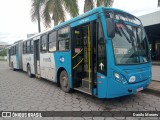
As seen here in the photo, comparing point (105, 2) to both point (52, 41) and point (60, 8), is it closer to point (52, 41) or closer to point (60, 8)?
point (60, 8)

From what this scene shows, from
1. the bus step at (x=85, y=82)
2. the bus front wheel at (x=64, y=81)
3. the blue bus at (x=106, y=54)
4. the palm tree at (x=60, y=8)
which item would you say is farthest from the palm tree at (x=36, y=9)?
the bus step at (x=85, y=82)

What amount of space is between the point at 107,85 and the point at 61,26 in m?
3.43

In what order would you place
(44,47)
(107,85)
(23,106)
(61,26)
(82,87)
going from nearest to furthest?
1. (107,85)
2. (23,106)
3. (82,87)
4. (61,26)
5. (44,47)

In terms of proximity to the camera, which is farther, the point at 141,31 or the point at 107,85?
the point at 141,31

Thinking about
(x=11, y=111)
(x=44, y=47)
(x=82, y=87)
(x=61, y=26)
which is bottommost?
(x=11, y=111)

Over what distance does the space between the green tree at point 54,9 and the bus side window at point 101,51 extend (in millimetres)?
9551

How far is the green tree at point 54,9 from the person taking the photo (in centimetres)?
1359

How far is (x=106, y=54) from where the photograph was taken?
4207 millimetres

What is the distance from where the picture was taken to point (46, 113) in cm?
435

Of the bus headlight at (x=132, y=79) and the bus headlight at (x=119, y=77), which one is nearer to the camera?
the bus headlight at (x=119, y=77)

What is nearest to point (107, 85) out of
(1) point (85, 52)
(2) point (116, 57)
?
(2) point (116, 57)

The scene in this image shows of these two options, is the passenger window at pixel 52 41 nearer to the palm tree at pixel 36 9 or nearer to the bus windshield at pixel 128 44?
the bus windshield at pixel 128 44

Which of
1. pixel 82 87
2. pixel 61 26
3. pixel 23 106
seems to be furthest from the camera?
pixel 61 26

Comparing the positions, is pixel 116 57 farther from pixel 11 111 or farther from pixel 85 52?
pixel 11 111
